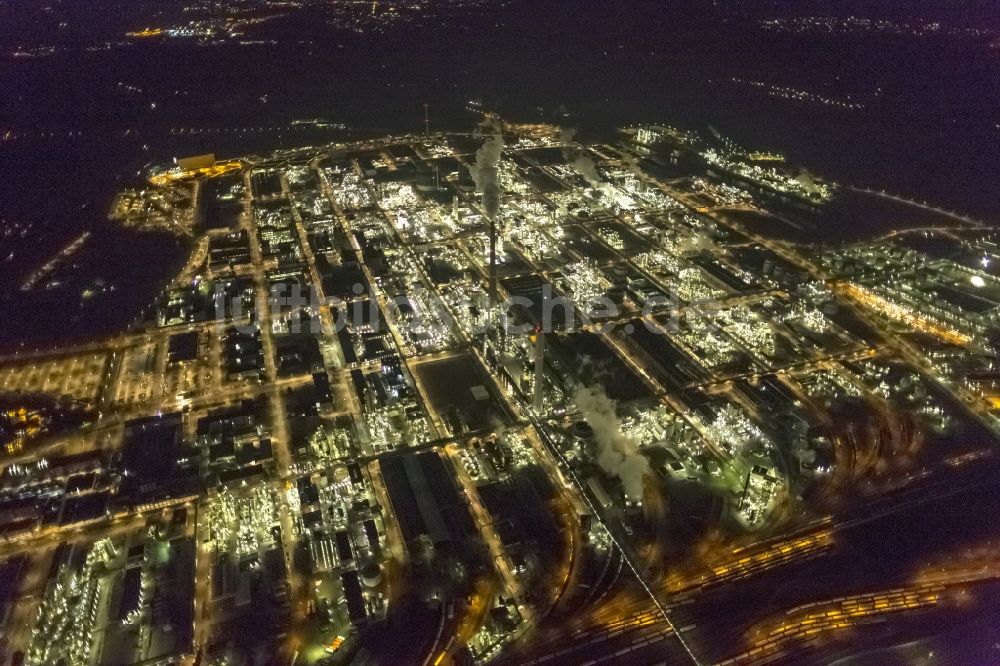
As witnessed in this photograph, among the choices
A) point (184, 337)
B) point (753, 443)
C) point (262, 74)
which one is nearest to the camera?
point (753, 443)

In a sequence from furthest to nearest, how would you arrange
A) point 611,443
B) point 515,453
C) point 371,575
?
point 515,453
point 611,443
point 371,575

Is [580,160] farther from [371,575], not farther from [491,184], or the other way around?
[371,575]

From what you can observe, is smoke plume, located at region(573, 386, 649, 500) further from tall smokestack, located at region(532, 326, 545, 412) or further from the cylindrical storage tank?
the cylindrical storage tank

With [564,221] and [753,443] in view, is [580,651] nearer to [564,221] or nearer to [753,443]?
[753,443]

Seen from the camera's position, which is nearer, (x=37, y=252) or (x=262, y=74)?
(x=37, y=252)

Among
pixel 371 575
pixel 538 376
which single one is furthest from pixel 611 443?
pixel 371 575

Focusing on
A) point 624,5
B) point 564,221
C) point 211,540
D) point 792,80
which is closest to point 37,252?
point 211,540

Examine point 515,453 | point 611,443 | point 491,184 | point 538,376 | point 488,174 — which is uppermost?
point 491,184
